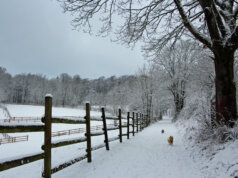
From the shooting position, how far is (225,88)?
4.57 meters

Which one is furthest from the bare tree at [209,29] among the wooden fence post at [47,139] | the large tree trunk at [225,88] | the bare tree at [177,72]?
the bare tree at [177,72]

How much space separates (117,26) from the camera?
6.20 m

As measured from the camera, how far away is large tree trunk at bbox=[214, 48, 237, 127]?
174 inches

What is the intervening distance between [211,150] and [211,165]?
27.7 inches

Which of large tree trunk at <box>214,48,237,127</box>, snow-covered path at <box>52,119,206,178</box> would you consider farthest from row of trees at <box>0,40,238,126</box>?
snow-covered path at <box>52,119,206,178</box>

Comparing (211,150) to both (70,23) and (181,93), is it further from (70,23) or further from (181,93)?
(181,93)

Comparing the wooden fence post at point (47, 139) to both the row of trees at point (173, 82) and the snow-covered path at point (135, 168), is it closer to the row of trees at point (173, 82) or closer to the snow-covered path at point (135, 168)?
the snow-covered path at point (135, 168)

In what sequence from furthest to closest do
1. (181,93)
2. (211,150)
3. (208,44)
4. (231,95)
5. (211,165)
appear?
(181,93) < (208,44) < (231,95) < (211,150) < (211,165)

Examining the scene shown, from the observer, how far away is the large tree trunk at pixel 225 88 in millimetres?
4410

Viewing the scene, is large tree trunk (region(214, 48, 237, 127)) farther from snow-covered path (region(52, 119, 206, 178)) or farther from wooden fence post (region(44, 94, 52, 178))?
wooden fence post (region(44, 94, 52, 178))

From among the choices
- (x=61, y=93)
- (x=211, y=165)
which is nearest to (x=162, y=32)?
(x=211, y=165)

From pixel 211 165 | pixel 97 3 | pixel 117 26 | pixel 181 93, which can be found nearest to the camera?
pixel 211 165

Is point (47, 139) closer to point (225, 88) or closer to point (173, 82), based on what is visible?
point (225, 88)

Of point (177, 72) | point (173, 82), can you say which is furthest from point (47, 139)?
point (173, 82)
